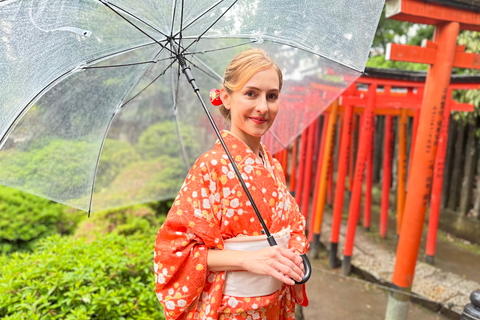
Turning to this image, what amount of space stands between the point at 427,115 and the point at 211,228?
3002 mm

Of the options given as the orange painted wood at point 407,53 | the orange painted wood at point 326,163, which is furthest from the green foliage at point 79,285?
the orange painted wood at point 326,163


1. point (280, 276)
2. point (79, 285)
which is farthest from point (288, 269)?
point (79, 285)

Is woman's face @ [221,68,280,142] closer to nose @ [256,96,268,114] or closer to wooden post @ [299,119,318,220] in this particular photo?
nose @ [256,96,268,114]

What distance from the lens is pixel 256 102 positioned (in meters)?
1.50

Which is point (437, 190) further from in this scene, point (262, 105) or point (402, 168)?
point (262, 105)

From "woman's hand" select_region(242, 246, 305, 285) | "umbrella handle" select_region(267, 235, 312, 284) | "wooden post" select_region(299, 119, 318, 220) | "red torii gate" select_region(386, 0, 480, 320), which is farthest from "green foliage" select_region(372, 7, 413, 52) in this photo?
"woman's hand" select_region(242, 246, 305, 285)

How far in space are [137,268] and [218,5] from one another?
2301 millimetres

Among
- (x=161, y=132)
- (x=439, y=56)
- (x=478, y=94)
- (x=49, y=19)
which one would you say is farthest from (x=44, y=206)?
(x=478, y=94)

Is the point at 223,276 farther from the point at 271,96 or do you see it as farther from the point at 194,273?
the point at 271,96

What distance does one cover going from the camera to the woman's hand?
125 cm

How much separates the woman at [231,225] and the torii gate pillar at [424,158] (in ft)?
7.92

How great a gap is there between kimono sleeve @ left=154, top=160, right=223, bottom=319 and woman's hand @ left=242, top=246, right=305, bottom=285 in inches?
7.1

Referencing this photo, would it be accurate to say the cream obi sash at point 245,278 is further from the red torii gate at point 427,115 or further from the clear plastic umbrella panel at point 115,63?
the red torii gate at point 427,115

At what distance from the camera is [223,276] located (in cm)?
145
